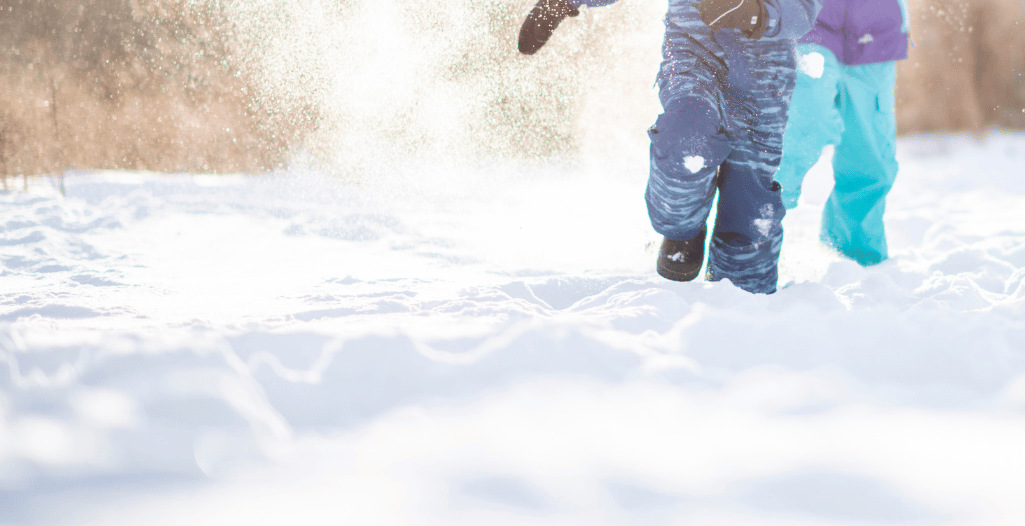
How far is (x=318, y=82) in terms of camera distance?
507cm

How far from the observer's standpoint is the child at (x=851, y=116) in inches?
81.1

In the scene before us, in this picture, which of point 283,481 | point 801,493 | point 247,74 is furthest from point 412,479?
point 247,74

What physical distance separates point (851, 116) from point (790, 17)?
33.4 inches

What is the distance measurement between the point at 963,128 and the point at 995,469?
604 cm

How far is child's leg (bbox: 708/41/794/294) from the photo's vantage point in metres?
1.63

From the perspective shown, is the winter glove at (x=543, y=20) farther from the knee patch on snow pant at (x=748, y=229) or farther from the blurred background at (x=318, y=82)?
the blurred background at (x=318, y=82)

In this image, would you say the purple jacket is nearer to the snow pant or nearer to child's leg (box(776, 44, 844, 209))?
child's leg (box(776, 44, 844, 209))

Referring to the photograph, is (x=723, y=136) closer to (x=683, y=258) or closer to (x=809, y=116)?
(x=683, y=258)

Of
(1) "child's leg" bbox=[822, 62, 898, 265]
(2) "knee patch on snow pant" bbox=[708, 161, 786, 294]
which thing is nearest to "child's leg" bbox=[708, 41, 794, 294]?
(2) "knee patch on snow pant" bbox=[708, 161, 786, 294]

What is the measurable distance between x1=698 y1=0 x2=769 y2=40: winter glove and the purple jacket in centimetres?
76

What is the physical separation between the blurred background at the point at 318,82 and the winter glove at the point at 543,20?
2884 mm

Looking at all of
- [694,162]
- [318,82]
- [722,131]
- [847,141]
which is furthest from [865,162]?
[318,82]

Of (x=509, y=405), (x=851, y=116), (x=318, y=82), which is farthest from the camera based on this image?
(x=318, y=82)

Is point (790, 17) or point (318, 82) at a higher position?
point (318, 82)
